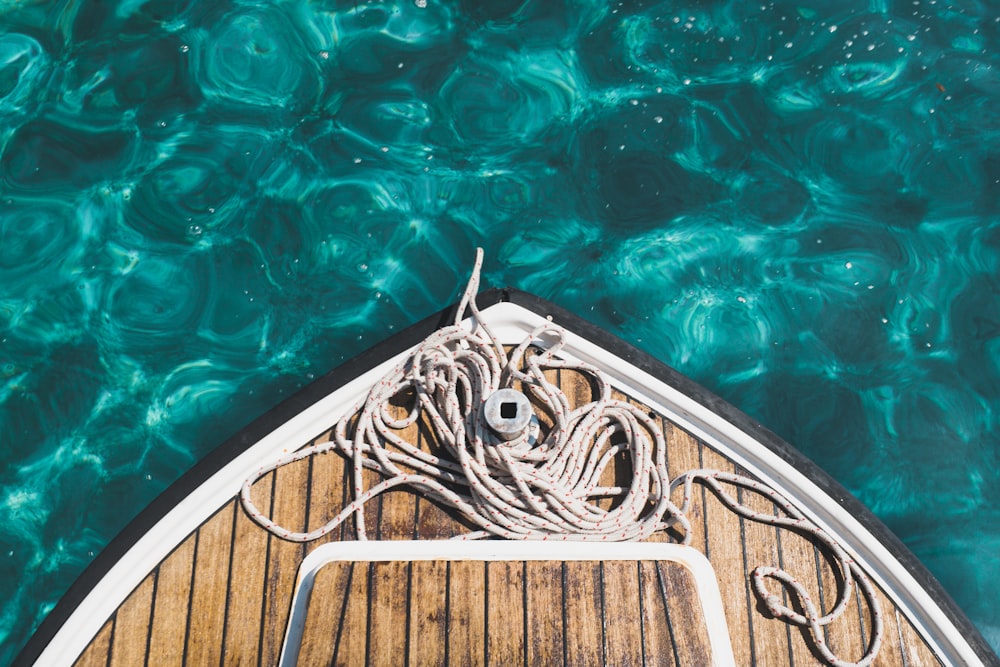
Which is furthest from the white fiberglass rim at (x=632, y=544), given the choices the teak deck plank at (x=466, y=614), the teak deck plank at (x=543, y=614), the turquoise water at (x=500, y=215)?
the turquoise water at (x=500, y=215)

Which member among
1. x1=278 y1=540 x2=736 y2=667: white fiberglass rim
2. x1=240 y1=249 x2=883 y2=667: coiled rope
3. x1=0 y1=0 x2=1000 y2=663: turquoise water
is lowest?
x1=278 y1=540 x2=736 y2=667: white fiberglass rim

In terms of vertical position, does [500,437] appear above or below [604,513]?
above

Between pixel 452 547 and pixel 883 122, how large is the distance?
3898 mm

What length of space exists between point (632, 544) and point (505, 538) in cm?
47

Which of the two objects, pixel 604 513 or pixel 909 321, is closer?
pixel 604 513

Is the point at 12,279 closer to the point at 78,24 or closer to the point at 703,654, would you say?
the point at 78,24

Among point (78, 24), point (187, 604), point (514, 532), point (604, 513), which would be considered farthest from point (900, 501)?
point (78, 24)

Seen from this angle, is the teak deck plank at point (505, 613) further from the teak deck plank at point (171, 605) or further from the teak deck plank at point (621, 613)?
the teak deck plank at point (171, 605)

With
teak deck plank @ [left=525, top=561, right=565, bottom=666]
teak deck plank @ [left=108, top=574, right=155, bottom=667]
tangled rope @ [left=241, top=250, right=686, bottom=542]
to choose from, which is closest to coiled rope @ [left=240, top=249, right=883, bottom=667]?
tangled rope @ [left=241, top=250, right=686, bottom=542]

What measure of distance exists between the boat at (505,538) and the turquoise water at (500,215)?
125 centimetres

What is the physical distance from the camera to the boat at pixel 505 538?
104 inches

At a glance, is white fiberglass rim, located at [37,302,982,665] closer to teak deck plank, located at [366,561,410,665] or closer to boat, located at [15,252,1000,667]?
boat, located at [15,252,1000,667]

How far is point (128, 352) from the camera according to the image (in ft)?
14.1

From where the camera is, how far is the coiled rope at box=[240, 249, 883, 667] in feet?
9.59
